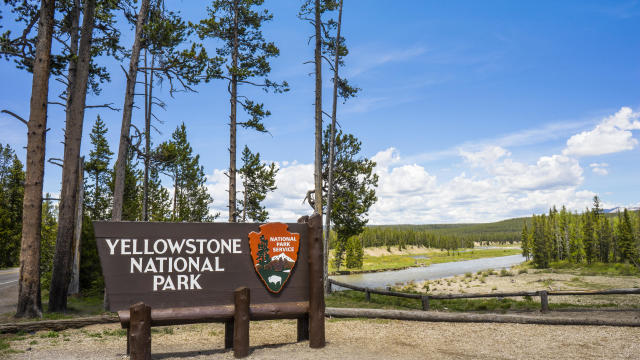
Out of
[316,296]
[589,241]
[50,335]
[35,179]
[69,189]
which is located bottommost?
[589,241]

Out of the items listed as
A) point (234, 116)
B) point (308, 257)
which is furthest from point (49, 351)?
point (234, 116)

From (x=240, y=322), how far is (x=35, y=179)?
736cm

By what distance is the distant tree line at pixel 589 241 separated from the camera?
6203 cm

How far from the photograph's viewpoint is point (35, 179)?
9766 mm

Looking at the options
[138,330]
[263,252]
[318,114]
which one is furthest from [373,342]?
[318,114]

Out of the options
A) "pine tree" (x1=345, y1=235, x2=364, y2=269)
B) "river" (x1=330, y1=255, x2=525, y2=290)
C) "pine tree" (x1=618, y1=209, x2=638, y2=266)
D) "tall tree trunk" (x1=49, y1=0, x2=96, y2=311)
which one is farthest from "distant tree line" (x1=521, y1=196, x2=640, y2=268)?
"tall tree trunk" (x1=49, y1=0, x2=96, y2=311)

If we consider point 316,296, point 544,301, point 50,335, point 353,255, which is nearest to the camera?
point 316,296

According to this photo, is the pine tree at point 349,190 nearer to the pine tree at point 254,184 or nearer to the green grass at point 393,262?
the pine tree at point 254,184

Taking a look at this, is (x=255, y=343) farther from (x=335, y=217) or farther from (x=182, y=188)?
(x=182, y=188)

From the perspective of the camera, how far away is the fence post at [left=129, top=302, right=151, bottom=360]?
5.54 meters

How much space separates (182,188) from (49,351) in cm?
3708

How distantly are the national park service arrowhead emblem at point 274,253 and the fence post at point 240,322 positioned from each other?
49cm

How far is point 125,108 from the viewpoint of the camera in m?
12.7

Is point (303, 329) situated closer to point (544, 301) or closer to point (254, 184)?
point (544, 301)
